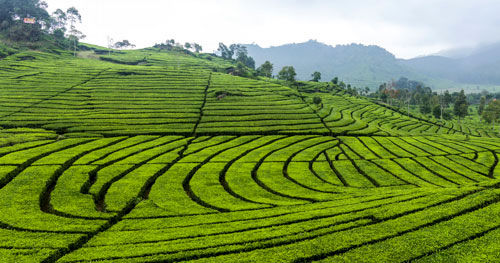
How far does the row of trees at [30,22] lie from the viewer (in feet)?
348

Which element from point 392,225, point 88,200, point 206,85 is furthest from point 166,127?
point 392,225

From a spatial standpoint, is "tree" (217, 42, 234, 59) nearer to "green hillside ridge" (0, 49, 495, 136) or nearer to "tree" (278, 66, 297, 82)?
"tree" (278, 66, 297, 82)

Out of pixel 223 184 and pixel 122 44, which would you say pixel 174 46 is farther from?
pixel 223 184

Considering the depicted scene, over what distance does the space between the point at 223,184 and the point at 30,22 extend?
458ft

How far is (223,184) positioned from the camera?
26609 millimetres

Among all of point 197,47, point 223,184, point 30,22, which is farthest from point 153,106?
point 197,47

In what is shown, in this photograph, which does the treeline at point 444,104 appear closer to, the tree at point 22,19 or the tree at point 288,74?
the tree at point 288,74

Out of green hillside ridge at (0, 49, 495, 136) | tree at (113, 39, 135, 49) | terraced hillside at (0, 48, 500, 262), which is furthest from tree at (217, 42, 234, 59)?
terraced hillside at (0, 48, 500, 262)

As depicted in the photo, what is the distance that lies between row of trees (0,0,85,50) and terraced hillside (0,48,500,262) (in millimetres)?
64615

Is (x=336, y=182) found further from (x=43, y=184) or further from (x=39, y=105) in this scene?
(x=39, y=105)

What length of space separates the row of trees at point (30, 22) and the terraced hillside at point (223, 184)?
64615 mm

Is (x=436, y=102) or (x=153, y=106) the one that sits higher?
(x=436, y=102)

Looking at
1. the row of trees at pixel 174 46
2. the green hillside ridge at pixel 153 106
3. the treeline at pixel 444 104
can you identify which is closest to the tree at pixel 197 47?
the row of trees at pixel 174 46

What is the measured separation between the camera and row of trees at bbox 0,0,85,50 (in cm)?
10600
